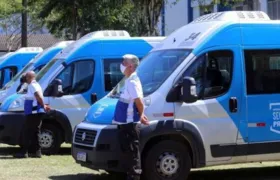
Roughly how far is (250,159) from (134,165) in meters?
2.02

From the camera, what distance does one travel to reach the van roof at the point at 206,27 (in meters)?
10.1

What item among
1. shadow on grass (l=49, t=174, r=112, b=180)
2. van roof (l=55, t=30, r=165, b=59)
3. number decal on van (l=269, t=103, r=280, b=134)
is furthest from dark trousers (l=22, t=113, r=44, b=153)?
number decal on van (l=269, t=103, r=280, b=134)

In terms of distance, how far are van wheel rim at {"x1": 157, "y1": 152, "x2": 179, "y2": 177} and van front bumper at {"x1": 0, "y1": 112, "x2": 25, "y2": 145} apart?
499 cm

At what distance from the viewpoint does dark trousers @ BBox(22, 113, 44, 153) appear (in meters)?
13.3

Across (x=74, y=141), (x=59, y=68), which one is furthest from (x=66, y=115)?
(x=74, y=141)

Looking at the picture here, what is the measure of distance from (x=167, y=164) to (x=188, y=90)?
118 centimetres

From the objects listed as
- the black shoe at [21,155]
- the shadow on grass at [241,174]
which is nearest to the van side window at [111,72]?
the black shoe at [21,155]

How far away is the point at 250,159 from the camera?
1009 cm

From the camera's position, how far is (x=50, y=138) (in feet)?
46.5

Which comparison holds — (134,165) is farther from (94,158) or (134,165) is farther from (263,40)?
(263,40)

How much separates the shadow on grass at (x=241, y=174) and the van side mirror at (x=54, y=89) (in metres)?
3.85

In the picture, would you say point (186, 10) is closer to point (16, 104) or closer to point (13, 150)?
point (13, 150)

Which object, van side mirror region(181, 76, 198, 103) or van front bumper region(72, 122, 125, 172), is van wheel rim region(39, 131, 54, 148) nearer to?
van front bumper region(72, 122, 125, 172)

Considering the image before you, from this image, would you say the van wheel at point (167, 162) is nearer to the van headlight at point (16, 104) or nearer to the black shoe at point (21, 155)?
the black shoe at point (21, 155)
